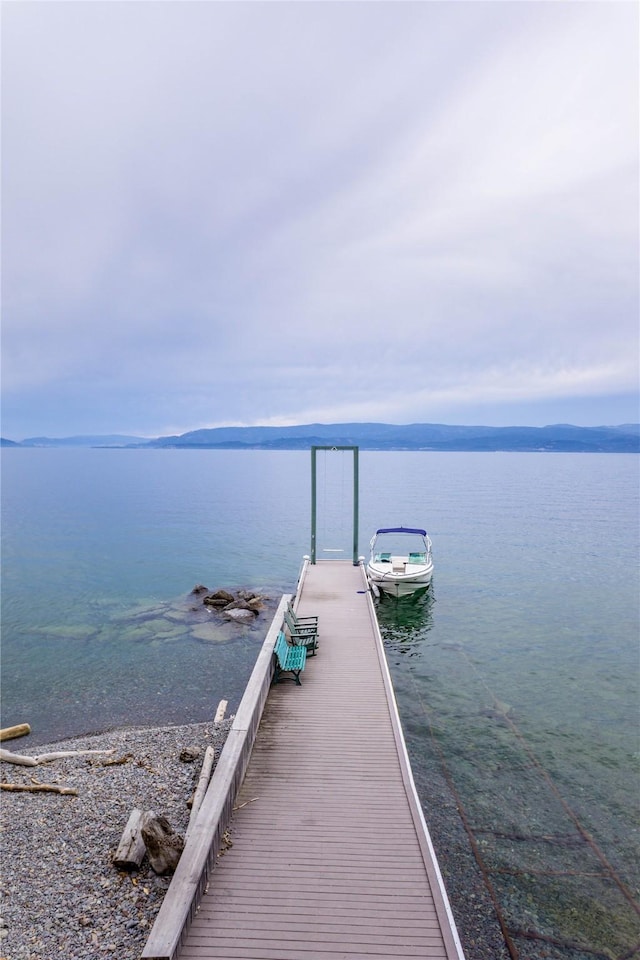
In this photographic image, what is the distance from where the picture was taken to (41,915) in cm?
604

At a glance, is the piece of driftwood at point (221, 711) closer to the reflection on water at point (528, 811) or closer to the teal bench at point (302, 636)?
the teal bench at point (302, 636)

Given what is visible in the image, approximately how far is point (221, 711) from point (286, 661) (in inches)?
144

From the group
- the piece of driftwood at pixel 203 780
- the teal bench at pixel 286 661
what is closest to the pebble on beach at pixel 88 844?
the piece of driftwood at pixel 203 780

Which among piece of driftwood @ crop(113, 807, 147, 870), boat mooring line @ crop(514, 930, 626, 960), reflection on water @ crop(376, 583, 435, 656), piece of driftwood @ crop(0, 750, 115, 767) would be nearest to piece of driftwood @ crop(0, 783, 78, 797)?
piece of driftwood @ crop(0, 750, 115, 767)

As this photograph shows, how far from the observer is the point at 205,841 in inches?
237

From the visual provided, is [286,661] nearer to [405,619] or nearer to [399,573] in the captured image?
[405,619]

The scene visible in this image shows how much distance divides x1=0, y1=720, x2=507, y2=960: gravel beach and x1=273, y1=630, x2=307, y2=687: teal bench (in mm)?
2126

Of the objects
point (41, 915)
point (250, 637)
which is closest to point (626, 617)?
point (250, 637)

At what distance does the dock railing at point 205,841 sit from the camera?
4.93 m

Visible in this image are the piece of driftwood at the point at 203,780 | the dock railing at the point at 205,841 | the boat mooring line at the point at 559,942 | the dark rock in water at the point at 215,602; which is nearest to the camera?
the dock railing at the point at 205,841

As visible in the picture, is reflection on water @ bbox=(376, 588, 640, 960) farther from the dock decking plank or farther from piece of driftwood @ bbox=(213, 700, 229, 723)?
piece of driftwood @ bbox=(213, 700, 229, 723)

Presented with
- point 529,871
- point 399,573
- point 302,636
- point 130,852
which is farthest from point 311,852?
point 399,573

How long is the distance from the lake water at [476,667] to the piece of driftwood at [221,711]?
1.01m

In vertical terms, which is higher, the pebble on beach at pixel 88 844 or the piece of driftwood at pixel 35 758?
the pebble on beach at pixel 88 844
